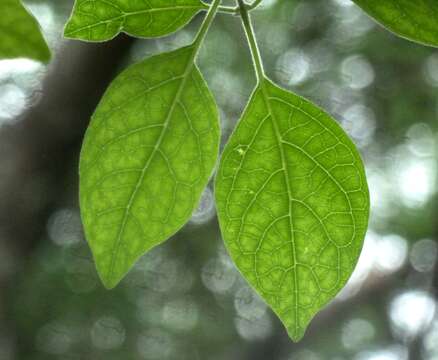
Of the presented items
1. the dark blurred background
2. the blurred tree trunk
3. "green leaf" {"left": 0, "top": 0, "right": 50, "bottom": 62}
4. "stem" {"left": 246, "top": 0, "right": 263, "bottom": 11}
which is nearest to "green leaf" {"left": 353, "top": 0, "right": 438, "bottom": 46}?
Result: "stem" {"left": 246, "top": 0, "right": 263, "bottom": 11}

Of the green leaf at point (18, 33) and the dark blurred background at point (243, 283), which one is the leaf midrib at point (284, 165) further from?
the dark blurred background at point (243, 283)

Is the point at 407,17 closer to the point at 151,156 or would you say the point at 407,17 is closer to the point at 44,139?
the point at 151,156

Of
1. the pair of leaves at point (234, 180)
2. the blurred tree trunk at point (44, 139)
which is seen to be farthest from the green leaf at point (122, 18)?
the blurred tree trunk at point (44, 139)

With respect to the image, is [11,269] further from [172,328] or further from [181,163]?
[181,163]

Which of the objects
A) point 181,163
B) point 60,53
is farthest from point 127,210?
point 60,53

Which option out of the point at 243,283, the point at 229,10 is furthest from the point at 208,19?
the point at 243,283

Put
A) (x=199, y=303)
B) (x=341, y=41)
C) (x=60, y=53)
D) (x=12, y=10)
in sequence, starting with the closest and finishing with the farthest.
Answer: (x=12, y=10)
(x=60, y=53)
(x=341, y=41)
(x=199, y=303)

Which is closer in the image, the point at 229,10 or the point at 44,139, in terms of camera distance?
the point at 229,10
